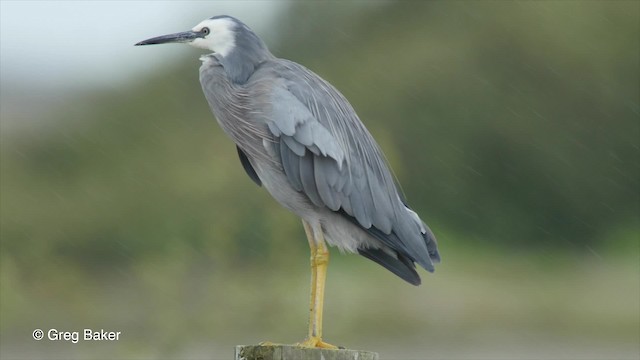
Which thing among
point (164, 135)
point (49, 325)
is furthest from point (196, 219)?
point (164, 135)

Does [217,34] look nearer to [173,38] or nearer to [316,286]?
[173,38]

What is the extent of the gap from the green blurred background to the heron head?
9.11 ft

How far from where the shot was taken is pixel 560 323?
458 inches

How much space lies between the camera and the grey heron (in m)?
4.37

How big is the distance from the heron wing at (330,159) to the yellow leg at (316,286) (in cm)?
18

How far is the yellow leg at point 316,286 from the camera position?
4.16 meters

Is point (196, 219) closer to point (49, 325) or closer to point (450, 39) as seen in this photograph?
point (49, 325)

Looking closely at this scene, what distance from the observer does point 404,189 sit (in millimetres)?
→ 12648

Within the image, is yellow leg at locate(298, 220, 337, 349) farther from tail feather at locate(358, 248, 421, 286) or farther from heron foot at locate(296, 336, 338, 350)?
tail feather at locate(358, 248, 421, 286)

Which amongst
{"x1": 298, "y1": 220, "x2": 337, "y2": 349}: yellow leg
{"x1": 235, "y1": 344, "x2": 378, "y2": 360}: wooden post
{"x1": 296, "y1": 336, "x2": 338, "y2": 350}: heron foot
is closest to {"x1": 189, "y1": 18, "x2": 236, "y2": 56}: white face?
{"x1": 298, "y1": 220, "x2": 337, "y2": 349}: yellow leg

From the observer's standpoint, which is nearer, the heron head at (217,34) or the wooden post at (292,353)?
the wooden post at (292,353)

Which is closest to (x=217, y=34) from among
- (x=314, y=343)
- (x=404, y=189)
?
(x=314, y=343)

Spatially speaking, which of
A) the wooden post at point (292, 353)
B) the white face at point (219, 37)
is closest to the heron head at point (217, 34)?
the white face at point (219, 37)

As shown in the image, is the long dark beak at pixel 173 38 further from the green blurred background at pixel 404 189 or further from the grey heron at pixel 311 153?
the green blurred background at pixel 404 189
